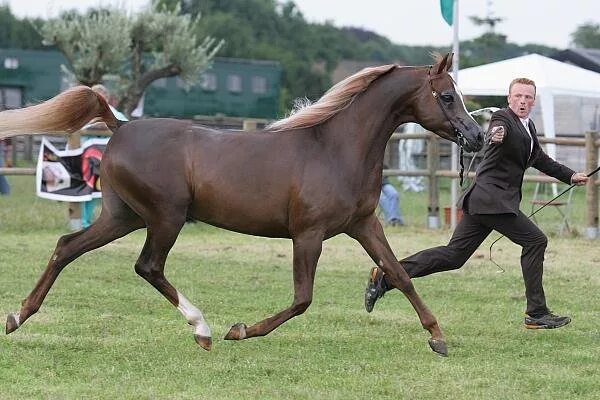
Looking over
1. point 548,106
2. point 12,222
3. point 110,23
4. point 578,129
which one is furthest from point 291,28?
point 12,222

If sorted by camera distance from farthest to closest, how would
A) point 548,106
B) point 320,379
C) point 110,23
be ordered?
point 110,23, point 548,106, point 320,379

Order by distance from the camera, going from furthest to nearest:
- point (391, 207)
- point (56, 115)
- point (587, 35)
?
point (587, 35), point (391, 207), point (56, 115)

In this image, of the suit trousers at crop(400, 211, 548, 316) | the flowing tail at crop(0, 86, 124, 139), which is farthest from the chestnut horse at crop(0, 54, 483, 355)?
the suit trousers at crop(400, 211, 548, 316)

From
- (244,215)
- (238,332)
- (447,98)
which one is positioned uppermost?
(447,98)

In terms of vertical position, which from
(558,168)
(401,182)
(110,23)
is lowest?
(401,182)

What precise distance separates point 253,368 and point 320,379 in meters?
0.44

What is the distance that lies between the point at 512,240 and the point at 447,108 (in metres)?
1.32

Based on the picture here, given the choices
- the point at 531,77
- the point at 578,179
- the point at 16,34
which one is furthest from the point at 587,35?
the point at 578,179

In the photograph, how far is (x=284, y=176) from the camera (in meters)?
6.59

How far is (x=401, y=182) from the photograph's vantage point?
23.4 metres

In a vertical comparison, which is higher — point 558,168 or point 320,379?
point 558,168

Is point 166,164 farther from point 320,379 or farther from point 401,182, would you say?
point 401,182

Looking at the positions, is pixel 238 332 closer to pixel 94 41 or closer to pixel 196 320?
pixel 196 320

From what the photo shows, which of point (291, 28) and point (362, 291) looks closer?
point (362, 291)
